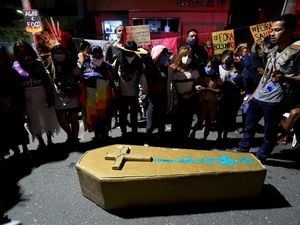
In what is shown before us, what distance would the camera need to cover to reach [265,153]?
3.30 m

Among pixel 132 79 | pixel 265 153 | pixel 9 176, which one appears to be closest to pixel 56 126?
pixel 9 176

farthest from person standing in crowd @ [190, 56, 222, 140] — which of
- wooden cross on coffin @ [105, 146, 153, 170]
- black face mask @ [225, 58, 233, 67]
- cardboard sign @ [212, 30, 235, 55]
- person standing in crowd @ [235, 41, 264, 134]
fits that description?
cardboard sign @ [212, 30, 235, 55]

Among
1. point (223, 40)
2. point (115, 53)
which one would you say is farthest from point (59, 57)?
point (223, 40)

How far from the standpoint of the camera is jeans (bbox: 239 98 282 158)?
2992mm

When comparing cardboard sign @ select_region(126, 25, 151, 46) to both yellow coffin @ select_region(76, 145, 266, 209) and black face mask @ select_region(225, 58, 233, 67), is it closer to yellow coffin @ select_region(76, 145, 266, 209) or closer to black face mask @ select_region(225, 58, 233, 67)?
black face mask @ select_region(225, 58, 233, 67)

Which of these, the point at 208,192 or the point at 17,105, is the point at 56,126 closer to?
the point at 17,105

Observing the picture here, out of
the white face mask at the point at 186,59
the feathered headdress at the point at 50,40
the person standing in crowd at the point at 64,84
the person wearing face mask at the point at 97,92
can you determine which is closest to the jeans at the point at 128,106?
the person wearing face mask at the point at 97,92

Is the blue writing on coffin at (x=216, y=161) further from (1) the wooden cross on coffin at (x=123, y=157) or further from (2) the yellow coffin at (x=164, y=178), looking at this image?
(1) the wooden cross on coffin at (x=123, y=157)

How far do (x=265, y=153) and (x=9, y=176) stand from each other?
362 centimetres

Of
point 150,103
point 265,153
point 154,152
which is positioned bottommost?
point 265,153

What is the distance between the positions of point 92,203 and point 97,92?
167 cm

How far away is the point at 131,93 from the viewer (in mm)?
3736

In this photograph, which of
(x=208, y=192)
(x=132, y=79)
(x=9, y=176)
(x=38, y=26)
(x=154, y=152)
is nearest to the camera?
(x=208, y=192)

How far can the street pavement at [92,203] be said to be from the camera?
249 cm
